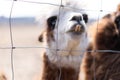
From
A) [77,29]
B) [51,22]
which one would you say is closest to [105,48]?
[77,29]

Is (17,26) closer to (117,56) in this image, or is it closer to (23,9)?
(23,9)

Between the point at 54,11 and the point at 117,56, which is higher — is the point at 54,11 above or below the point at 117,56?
above

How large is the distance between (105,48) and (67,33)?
0.61 ft

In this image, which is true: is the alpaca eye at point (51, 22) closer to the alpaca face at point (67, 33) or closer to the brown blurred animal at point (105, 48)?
the alpaca face at point (67, 33)

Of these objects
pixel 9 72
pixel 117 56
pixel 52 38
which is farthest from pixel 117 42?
pixel 9 72

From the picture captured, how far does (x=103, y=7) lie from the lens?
9.32 feet

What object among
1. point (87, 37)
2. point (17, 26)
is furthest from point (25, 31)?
point (87, 37)

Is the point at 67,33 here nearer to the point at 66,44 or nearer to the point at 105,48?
the point at 66,44

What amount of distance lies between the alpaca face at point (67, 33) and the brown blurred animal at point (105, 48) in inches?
2.0

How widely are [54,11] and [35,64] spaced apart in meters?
0.26

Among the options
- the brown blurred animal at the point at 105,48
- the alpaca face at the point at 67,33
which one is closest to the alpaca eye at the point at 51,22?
the alpaca face at the point at 67,33

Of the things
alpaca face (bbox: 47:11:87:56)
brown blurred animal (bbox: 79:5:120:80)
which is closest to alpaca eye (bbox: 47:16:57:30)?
alpaca face (bbox: 47:11:87:56)

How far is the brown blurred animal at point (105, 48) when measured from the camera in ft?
9.27

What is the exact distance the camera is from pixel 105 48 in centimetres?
285
